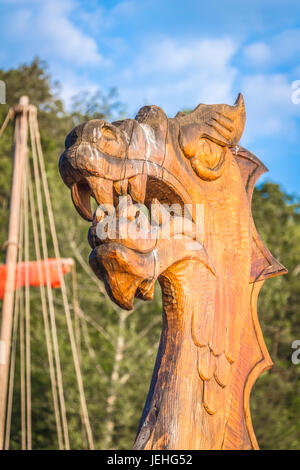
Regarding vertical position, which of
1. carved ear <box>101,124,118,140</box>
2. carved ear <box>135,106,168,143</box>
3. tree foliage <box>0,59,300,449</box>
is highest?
carved ear <box>135,106,168,143</box>

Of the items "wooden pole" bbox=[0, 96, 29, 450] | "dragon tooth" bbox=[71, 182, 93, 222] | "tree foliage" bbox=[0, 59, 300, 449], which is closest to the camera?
"dragon tooth" bbox=[71, 182, 93, 222]

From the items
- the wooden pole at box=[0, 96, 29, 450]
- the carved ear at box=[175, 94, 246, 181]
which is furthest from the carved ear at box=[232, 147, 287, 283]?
the wooden pole at box=[0, 96, 29, 450]

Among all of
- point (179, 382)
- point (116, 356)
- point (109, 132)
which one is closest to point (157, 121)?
point (109, 132)

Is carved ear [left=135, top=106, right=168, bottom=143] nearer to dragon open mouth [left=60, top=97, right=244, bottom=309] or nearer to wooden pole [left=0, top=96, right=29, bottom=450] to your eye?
dragon open mouth [left=60, top=97, right=244, bottom=309]

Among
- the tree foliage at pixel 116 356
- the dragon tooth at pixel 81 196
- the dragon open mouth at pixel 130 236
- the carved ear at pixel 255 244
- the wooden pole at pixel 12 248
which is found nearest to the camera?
the dragon open mouth at pixel 130 236

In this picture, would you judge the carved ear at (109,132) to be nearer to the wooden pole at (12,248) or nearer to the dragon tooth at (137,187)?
the dragon tooth at (137,187)

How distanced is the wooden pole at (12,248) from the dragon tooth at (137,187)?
501cm

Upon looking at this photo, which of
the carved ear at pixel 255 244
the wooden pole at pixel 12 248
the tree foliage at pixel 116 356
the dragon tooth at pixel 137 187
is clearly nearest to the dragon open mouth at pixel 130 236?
the dragon tooth at pixel 137 187

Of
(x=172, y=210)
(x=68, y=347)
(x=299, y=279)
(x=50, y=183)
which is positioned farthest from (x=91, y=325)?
(x=172, y=210)

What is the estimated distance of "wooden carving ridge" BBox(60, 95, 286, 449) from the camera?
109cm

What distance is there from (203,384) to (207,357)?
0.06m

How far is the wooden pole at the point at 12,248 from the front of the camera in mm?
6055

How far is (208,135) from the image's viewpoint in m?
1.28
